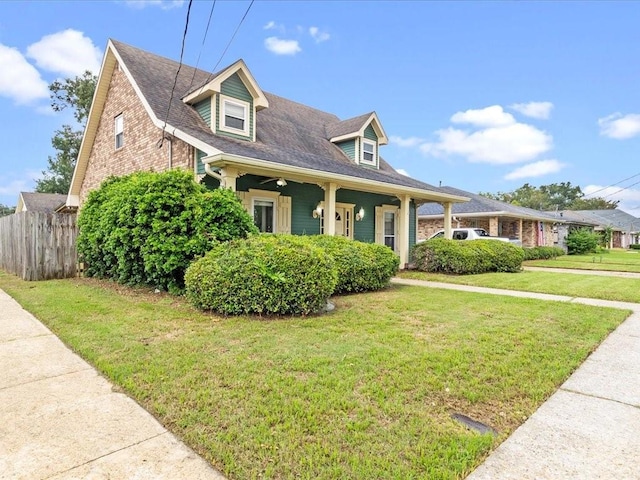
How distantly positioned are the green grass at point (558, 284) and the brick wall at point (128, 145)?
26.1 feet

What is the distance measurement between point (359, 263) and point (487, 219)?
19126mm

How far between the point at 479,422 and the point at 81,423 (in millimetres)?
2891

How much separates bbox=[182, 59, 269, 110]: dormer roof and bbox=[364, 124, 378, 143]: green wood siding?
520 centimetres

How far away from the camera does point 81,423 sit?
8.84 ft

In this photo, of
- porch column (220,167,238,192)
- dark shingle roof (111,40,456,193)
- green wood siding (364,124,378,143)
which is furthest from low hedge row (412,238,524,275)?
porch column (220,167,238,192)

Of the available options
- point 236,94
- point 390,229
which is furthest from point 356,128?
point 236,94

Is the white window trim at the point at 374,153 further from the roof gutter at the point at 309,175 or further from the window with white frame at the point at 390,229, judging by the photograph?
the roof gutter at the point at 309,175

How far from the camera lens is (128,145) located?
12.7 metres

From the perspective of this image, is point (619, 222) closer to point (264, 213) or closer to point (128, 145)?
point (264, 213)

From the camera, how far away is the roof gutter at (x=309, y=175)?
8.37 meters

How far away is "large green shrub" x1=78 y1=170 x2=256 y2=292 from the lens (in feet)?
23.4

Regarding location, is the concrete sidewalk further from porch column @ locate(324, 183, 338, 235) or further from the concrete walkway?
porch column @ locate(324, 183, 338, 235)

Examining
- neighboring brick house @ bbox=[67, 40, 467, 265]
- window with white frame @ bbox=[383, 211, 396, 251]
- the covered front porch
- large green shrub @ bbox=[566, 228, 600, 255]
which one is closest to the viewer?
the covered front porch

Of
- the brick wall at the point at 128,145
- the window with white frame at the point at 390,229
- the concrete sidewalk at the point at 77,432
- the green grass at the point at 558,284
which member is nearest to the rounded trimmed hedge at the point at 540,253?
the window with white frame at the point at 390,229
